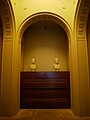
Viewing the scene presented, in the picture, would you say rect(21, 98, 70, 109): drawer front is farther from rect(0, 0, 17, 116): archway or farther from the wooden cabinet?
rect(0, 0, 17, 116): archway

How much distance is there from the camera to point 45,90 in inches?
212

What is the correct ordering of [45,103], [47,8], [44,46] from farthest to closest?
[44,46], [45,103], [47,8]

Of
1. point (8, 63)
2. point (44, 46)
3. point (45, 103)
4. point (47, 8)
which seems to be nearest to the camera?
point (8, 63)

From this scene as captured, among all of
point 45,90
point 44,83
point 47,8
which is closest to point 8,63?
point 44,83

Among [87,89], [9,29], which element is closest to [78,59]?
[87,89]

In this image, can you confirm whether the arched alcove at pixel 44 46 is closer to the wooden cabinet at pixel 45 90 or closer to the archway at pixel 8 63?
the wooden cabinet at pixel 45 90

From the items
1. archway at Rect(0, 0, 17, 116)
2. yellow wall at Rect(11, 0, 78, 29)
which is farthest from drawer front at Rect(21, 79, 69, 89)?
yellow wall at Rect(11, 0, 78, 29)

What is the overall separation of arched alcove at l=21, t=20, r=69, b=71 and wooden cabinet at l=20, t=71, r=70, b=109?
40.1 inches

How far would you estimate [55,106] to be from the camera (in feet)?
17.3

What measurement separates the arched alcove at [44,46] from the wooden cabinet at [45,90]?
102cm

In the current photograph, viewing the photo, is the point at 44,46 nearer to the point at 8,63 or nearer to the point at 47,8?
the point at 47,8

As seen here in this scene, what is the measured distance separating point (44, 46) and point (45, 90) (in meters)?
2.10

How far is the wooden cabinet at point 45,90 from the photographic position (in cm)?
529

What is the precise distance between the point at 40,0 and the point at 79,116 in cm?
398
